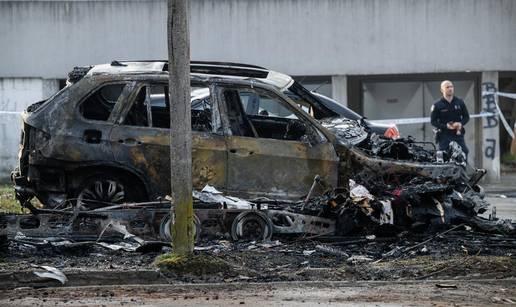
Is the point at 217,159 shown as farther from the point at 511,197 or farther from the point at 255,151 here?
the point at 511,197

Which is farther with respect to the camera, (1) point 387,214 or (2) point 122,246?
(1) point 387,214

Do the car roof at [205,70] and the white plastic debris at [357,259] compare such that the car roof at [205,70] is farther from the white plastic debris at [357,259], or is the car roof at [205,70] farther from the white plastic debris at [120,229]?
the white plastic debris at [357,259]

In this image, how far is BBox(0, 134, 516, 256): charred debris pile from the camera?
33.3ft

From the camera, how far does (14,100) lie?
67.9ft

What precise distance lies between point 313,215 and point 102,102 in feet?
9.17

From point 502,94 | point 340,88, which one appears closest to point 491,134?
point 502,94

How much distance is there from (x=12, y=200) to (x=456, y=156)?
7.04 m

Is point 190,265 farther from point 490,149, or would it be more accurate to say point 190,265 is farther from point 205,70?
point 490,149

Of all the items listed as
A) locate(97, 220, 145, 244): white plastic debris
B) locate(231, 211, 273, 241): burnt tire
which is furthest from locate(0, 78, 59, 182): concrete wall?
locate(231, 211, 273, 241): burnt tire

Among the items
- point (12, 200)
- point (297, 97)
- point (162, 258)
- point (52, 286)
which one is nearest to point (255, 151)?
point (297, 97)

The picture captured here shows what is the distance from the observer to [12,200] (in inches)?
589

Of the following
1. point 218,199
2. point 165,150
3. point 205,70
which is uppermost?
point 205,70

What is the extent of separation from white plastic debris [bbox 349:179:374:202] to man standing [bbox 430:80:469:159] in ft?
21.8

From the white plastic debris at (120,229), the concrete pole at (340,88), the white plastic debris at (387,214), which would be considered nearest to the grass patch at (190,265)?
the white plastic debris at (120,229)
